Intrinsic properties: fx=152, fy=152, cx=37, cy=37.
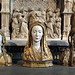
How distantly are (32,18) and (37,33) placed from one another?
1370 mm

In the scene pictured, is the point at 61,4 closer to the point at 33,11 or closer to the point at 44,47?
the point at 33,11

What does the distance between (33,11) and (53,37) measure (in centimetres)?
91

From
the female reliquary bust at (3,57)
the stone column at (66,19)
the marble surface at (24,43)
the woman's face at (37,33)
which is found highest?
the stone column at (66,19)

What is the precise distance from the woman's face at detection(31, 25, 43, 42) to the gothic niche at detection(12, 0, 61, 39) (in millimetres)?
1090

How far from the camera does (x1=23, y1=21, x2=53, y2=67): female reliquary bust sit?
2.87 metres

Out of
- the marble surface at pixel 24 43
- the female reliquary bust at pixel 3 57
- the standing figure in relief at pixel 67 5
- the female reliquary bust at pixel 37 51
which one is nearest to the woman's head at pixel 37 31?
the female reliquary bust at pixel 37 51

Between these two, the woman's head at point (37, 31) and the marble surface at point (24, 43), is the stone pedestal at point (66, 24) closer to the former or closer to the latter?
the marble surface at point (24, 43)

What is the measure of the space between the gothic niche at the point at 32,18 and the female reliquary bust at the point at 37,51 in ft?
3.55

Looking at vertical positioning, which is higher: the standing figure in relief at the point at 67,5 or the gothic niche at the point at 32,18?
the standing figure in relief at the point at 67,5

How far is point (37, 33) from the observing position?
2863 millimetres

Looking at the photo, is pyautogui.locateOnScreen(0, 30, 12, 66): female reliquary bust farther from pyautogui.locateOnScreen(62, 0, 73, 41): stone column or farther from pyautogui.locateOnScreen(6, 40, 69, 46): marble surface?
pyautogui.locateOnScreen(62, 0, 73, 41): stone column

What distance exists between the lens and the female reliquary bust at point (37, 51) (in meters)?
2.87

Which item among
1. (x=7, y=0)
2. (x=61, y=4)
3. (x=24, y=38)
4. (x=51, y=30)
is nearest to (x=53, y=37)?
(x=51, y=30)

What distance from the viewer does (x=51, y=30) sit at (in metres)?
4.11
